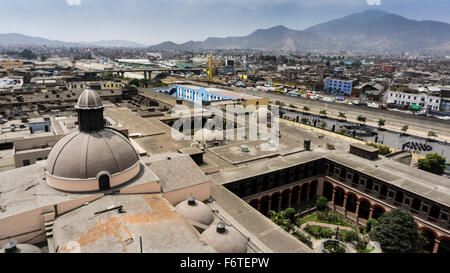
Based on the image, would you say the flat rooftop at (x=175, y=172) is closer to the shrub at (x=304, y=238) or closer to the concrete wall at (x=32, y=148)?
→ the shrub at (x=304, y=238)

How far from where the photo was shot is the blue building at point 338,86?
154000mm

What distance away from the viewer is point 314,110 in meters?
119

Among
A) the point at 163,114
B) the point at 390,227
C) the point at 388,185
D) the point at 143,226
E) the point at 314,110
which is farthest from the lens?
the point at 314,110

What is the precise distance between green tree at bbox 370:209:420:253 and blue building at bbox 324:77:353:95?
132 m

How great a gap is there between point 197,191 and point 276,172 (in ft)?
52.2

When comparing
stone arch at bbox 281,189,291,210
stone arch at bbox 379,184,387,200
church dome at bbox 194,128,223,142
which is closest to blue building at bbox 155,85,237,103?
church dome at bbox 194,128,223,142

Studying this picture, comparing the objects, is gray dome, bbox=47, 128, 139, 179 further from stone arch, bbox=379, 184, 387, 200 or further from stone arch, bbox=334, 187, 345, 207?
stone arch, bbox=379, 184, 387, 200

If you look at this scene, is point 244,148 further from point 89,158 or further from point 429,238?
point 429,238

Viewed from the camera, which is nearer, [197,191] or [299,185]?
[197,191]

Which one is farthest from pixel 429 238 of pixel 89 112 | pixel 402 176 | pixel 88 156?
pixel 89 112
